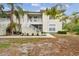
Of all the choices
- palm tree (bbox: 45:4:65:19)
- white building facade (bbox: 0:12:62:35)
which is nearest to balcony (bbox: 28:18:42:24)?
white building facade (bbox: 0:12:62:35)

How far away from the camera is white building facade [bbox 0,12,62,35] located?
2.17 meters

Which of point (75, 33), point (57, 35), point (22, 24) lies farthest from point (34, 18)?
point (75, 33)

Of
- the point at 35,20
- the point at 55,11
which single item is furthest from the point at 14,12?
the point at 55,11

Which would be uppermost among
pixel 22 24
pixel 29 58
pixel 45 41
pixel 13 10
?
pixel 13 10

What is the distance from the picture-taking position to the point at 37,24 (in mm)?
2164

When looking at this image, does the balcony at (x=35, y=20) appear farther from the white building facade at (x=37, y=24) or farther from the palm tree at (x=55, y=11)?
the palm tree at (x=55, y=11)

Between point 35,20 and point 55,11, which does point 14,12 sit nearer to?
point 35,20

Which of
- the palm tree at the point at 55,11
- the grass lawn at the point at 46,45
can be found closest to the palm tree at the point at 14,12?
the grass lawn at the point at 46,45

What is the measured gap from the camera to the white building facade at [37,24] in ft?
7.11

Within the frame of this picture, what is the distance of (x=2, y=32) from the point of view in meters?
2.18

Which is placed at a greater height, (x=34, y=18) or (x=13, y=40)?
(x=34, y=18)

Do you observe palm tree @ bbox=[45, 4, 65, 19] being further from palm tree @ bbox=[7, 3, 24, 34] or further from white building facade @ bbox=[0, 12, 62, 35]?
palm tree @ bbox=[7, 3, 24, 34]

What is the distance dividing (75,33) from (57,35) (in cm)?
17

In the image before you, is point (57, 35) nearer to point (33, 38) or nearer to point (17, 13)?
point (33, 38)
